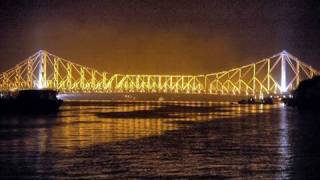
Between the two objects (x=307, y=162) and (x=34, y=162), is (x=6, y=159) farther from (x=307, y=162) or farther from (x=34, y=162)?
(x=307, y=162)

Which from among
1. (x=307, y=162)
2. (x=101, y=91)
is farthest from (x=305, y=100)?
(x=307, y=162)

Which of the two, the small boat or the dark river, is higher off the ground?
the small boat

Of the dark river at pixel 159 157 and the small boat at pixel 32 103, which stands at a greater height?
the small boat at pixel 32 103

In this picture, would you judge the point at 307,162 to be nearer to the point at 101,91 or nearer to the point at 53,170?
the point at 53,170

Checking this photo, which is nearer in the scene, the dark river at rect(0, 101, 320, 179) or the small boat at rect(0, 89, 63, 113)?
the dark river at rect(0, 101, 320, 179)

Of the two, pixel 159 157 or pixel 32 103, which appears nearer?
pixel 159 157

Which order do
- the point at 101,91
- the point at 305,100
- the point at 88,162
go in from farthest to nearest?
the point at 101,91
the point at 305,100
the point at 88,162

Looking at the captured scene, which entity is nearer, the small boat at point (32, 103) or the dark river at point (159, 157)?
the dark river at point (159, 157)

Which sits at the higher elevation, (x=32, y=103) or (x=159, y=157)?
(x=32, y=103)

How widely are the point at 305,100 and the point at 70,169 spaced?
6988 cm

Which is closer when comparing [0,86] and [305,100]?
[305,100]

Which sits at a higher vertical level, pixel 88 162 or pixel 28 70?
pixel 28 70

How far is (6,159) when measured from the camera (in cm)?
1748

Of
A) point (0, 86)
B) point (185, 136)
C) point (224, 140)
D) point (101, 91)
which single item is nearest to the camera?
point (224, 140)
